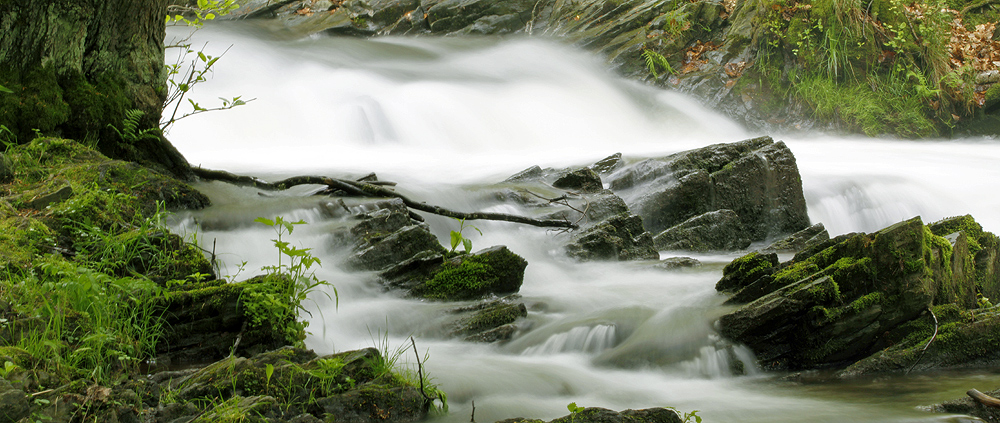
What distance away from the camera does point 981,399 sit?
277 centimetres

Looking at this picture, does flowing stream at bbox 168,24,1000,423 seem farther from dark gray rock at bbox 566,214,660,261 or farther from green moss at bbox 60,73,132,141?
green moss at bbox 60,73,132,141

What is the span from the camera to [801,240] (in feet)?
22.6

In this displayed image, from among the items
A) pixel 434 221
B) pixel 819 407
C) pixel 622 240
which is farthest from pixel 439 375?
pixel 622 240

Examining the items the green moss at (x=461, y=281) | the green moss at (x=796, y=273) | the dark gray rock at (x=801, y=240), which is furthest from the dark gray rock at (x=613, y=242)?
the green moss at (x=796, y=273)

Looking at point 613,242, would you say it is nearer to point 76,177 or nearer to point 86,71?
point 76,177

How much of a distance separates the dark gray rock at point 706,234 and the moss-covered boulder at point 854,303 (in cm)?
297

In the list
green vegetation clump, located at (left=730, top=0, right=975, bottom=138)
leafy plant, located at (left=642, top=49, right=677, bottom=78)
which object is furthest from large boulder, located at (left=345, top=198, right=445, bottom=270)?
green vegetation clump, located at (left=730, top=0, right=975, bottom=138)

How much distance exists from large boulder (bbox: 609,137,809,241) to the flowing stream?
819mm

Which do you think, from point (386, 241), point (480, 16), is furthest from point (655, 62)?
point (386, 241)

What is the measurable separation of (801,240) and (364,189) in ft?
15.3

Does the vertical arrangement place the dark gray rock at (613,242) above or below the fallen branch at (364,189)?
below

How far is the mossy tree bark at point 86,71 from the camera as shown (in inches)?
190

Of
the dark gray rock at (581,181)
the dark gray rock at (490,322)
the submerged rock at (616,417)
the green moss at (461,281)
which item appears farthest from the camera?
the dark gray rock at (581,181)

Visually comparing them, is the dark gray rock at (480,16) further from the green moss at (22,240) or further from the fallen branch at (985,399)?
the fallen branch at (985,399)
